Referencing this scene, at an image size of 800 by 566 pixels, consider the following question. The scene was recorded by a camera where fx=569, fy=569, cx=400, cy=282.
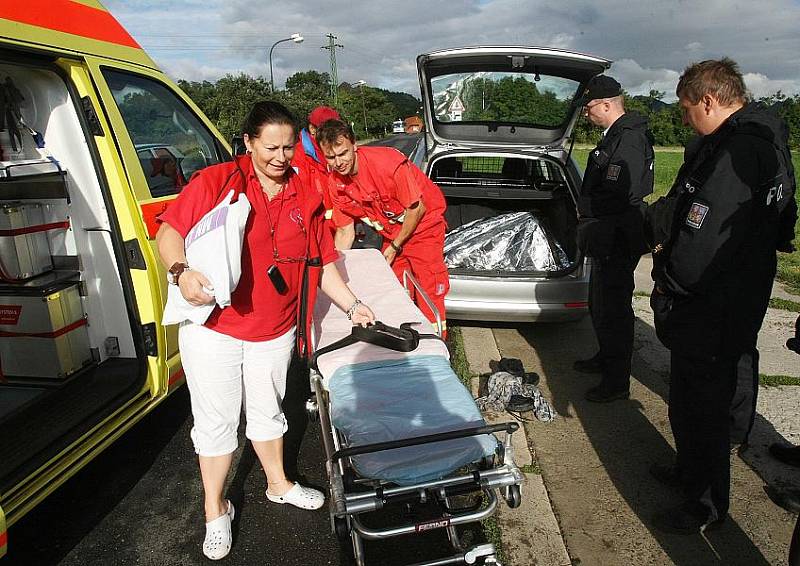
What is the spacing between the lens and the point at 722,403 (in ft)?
8.33

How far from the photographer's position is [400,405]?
2.28 m

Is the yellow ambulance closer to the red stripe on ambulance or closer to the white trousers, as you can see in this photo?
the red stripe on ambulance

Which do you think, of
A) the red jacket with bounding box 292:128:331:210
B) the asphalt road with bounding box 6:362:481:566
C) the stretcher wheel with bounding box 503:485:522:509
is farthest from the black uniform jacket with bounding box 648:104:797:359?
the red jacket with bounding box 292:128:331:210

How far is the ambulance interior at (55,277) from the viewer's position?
2902 millimetres

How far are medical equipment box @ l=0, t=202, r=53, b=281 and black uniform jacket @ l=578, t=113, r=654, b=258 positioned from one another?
3.34m

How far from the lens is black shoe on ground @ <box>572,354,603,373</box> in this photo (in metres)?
4.34

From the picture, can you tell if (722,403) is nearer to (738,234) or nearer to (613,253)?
(738,234)

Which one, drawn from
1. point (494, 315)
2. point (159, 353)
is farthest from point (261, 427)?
point (494, 315)

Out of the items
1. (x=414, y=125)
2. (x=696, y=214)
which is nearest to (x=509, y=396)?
(x=696, y=214)

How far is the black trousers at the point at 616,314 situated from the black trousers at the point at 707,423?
115 cm

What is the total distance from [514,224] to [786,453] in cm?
282

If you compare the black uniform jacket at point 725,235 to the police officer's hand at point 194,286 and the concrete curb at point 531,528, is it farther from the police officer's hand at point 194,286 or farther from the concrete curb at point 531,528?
the police officer's hand at point 194,286

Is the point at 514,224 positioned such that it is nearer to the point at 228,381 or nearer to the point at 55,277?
the point at 228,381

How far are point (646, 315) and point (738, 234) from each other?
136 inches
